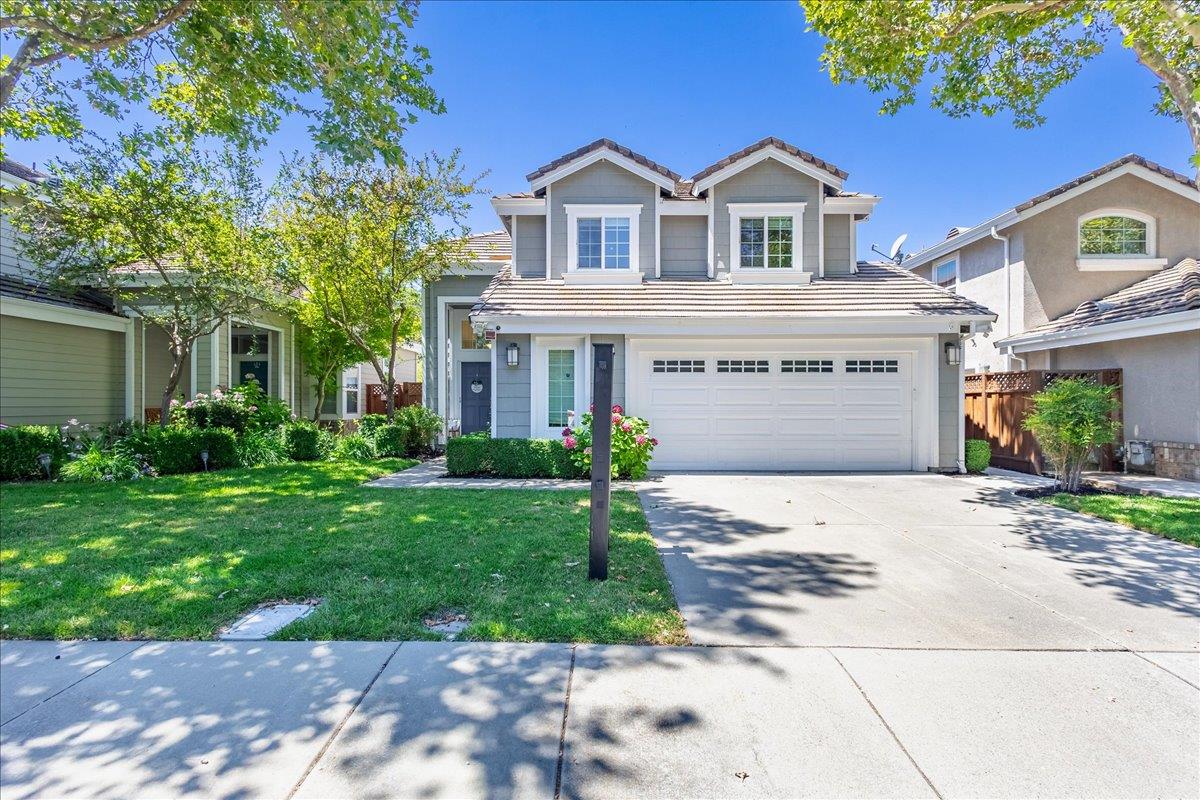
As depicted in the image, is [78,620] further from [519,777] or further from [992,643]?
[992,643]

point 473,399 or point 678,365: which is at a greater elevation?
point 678,365

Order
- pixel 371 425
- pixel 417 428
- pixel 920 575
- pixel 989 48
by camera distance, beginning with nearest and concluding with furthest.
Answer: pixel 920 575 < pixel 989 48 < pixel 371 425 < pixel 417 428

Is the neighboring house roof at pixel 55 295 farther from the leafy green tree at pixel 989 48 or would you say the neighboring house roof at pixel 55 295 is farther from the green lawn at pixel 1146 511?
the green lawn at pixel 1146 511

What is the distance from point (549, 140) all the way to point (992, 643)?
38.9ft

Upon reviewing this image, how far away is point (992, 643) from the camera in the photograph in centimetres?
330

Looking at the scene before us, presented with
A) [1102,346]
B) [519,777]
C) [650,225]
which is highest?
[650,225]

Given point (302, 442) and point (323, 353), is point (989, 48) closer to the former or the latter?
point (302, 442)

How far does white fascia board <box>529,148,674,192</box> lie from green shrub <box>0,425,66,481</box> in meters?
9.65

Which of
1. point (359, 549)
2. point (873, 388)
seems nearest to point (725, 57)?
A: point (873, 388)

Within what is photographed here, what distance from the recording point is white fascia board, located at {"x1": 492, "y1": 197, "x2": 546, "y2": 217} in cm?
1102

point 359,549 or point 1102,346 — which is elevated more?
point 1102,346

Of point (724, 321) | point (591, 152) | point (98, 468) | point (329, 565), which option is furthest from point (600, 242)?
point (98, 468)

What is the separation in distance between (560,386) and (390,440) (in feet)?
14.1

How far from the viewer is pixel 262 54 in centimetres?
624
